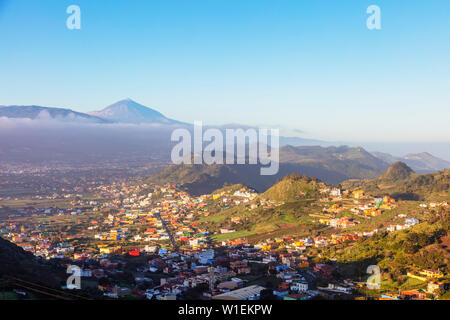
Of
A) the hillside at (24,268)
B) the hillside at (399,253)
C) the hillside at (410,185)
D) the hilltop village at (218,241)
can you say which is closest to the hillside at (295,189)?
the hilltop village at (218,241)

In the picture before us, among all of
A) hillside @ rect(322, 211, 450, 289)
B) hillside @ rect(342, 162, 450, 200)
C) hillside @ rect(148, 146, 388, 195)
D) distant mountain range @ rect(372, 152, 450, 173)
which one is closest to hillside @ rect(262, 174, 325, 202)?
hillside @ rect(342, 162, 450, 200)

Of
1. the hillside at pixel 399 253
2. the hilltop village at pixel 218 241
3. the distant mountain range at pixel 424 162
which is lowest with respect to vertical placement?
the distant mountain range at pixel 424 162

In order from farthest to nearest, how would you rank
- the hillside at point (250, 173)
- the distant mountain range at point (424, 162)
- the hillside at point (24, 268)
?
1. the distant mountain range at point (424, 162)
2. the hillside at point (250, 173)
3. the hillside at point (24, 268)

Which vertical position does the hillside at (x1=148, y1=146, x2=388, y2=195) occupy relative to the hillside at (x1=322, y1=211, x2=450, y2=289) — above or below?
below

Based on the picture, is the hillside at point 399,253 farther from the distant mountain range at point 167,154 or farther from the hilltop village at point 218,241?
the distant mountain range at point 167,154

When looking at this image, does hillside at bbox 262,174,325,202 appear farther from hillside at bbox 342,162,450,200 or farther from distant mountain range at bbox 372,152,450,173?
distant mountain range at bbox 372,152,450,173

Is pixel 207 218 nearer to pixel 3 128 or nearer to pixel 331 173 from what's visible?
pixel 331 173

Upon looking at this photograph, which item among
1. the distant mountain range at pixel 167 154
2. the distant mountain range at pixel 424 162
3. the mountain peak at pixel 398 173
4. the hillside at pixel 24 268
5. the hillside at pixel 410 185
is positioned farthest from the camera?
the distant mountain range at pixel 424 162
